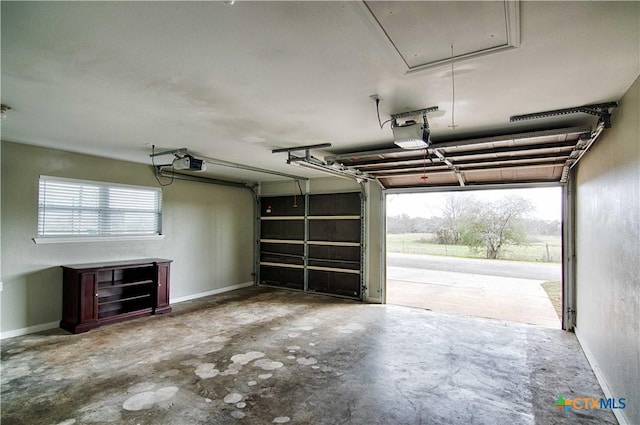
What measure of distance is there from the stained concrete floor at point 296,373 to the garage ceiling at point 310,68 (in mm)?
2358

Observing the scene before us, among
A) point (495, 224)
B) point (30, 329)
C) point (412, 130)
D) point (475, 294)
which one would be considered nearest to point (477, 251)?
point (495, 224)

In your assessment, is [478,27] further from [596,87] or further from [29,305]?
[29,305]

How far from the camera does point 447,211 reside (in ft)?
48.8

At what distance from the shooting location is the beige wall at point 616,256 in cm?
216

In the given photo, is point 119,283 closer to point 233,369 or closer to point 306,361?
point 233,369

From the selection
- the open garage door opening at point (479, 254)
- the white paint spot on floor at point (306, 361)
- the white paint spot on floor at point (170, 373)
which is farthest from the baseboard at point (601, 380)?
the white paint spot on floor at point (170, 373)

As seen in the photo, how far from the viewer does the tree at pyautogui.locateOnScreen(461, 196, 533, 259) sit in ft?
43.6

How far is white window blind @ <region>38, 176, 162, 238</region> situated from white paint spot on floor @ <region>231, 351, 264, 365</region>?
3.17m

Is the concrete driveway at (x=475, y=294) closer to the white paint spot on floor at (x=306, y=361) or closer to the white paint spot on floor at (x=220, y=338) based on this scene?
the white paint spot on floor at (x=306, y=361)

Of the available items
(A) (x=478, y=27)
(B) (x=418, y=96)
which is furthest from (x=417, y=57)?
(B) (x=418, y=96)

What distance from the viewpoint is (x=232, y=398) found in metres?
2.66

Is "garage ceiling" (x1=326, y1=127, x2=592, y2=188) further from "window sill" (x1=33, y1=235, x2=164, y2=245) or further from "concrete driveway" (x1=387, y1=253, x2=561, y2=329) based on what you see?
"window sill" (x1=33, y1=235, x2=164, y2=245)

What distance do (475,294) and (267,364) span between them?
5611 mm

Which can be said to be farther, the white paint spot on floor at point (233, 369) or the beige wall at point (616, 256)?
the white paint spot on floor at point (233, 369)
